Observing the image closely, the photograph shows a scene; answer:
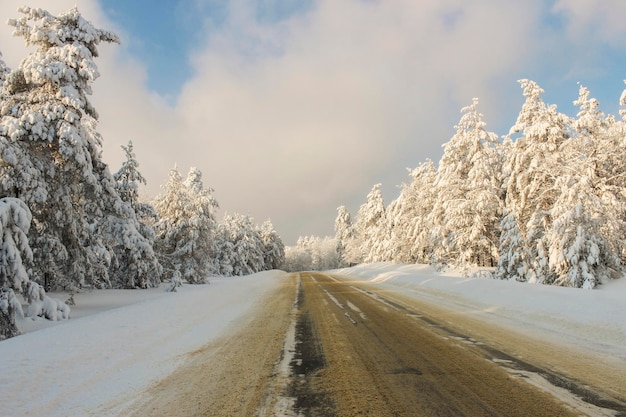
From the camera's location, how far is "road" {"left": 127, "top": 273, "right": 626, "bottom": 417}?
3.65m

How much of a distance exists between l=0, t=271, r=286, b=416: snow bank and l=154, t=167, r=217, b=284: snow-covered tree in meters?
20.8

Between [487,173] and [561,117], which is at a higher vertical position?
[561,117]

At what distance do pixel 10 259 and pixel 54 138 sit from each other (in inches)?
239

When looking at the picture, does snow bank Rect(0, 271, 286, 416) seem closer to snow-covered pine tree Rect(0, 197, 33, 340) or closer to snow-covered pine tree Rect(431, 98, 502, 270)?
snow-covered pine tree Rect(0, 197, 33, 340)

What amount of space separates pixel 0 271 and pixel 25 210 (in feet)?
5.23

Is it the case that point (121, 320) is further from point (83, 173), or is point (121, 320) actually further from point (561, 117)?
point (561, 117)

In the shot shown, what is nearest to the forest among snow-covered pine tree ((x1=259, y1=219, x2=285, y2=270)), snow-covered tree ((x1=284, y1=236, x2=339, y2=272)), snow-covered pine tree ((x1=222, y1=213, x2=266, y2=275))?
snow-covered pine tree ((x1=222, y1=213, x2=266, y2=275))

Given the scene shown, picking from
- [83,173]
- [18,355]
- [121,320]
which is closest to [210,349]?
[18,355]

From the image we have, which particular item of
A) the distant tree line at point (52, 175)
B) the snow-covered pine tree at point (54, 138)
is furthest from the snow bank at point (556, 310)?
the snow-covered pine tree at point (54, 138)

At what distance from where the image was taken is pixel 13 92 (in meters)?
14.3

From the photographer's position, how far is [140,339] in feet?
23.3

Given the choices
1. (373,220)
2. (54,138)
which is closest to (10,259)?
(54,138)

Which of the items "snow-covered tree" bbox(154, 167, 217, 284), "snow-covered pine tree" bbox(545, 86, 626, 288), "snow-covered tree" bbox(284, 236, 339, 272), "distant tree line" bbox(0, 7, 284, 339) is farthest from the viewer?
"snow-covered tree" bbox(284, 236, 339, 272)

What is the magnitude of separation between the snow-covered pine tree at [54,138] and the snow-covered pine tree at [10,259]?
11.6 ft
